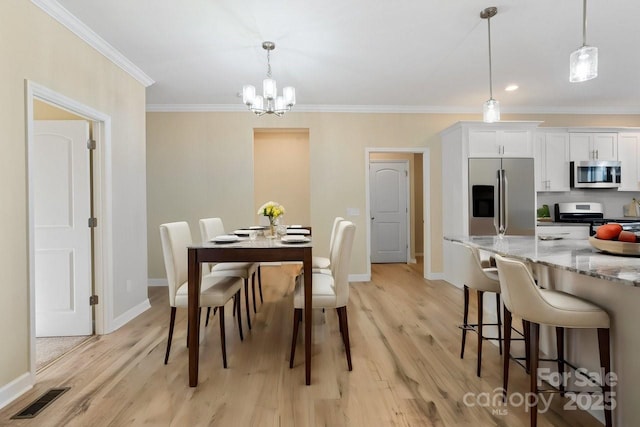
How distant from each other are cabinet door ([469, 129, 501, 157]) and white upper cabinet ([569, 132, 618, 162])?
1.38 meters

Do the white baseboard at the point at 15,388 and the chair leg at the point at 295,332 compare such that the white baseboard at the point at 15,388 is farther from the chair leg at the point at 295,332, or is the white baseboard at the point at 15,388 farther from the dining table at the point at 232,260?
the chair leg at the point at 295,332

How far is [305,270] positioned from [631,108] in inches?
245

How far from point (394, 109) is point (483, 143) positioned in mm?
1407

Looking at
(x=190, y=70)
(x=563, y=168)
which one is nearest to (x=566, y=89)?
(x=563, y=168)

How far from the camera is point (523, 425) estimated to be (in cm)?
171

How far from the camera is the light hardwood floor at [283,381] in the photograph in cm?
180

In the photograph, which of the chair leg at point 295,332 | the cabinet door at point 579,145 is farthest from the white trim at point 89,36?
the cabinet door at point 579,145

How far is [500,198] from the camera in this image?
4.35 metres

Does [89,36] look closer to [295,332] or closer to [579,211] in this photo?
[295,332]

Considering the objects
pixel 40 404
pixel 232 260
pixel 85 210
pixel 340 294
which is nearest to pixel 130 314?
pixel 85 210

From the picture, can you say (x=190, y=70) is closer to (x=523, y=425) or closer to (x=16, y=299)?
(x=16, y=299)

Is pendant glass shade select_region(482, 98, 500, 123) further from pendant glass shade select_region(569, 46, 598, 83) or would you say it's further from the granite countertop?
the granite countertop

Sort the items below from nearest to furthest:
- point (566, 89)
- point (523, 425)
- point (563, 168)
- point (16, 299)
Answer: point (523, 425) < point (16, 299) < point (566, 89) < point (563, 168)

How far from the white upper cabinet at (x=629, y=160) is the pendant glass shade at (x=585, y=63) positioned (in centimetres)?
413
